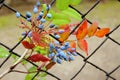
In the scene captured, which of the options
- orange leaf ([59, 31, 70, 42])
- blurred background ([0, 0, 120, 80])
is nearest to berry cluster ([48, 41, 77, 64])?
orange leaf ([59, 31, 70, 42])

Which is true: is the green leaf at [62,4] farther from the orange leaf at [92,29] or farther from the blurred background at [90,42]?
the blurred background at [90,42]

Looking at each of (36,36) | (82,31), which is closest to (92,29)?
(82,31)

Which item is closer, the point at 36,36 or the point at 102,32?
the point at 36,36

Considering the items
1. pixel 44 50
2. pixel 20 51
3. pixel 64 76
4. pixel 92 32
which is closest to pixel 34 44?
pixel 44 50

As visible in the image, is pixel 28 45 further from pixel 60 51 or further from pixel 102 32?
pixel 102 32

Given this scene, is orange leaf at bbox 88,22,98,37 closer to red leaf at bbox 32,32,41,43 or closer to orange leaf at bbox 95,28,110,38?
orange leaf at bbox 95,28,110,38

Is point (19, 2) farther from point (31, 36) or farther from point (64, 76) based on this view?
point (31, 36)

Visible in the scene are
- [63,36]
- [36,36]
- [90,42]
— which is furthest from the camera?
[90,42]

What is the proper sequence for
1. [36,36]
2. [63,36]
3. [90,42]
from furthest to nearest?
[90,42] → [63,36] → [36,36]
